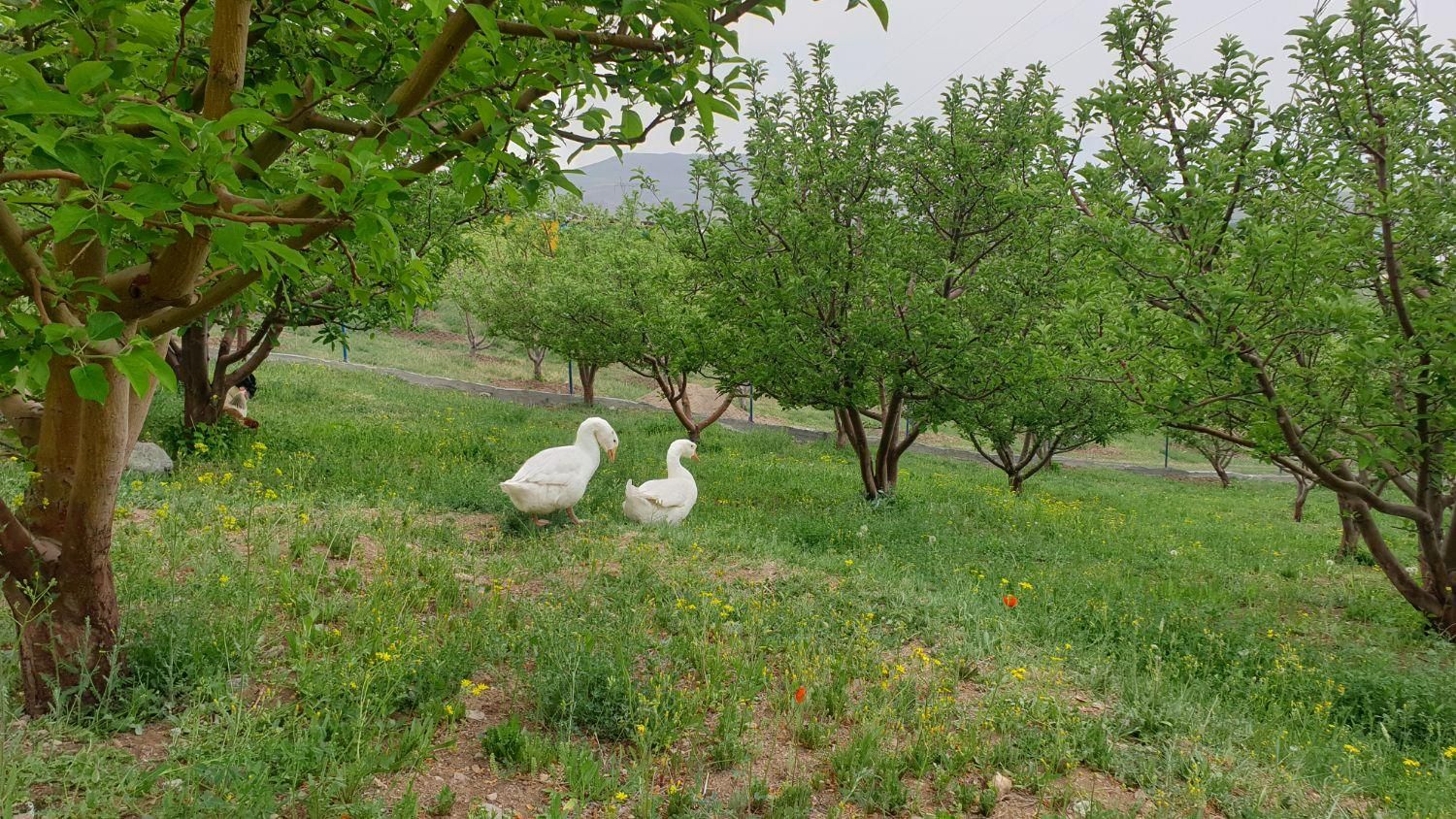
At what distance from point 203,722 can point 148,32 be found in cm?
303

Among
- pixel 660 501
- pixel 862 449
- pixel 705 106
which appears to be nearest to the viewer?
pixel 705 106

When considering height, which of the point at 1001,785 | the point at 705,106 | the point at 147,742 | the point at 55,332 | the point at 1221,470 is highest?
the point at 705,106

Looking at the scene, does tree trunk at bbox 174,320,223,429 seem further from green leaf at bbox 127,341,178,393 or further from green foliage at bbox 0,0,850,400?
green leaf at bbox 127,341,178,393

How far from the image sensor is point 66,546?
3705 millimetres

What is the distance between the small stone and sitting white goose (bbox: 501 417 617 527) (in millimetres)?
5294

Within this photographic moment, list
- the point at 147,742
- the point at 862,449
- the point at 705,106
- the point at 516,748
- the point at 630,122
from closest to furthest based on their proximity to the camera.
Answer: the point at 705,106 → the point at 630,122 → the point at 147,742 → the point at 516,748 → the point at 862,449

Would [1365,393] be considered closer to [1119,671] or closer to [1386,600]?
[1119,671]

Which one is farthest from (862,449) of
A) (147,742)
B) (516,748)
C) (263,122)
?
(263,122)

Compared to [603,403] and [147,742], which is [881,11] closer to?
[147,742]

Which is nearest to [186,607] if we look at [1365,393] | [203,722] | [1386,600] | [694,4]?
[203,722]

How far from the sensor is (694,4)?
2414mm

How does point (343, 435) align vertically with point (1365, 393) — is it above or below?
below

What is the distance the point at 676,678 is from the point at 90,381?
11.4 ft

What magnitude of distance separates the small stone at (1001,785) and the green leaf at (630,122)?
11.6ft
